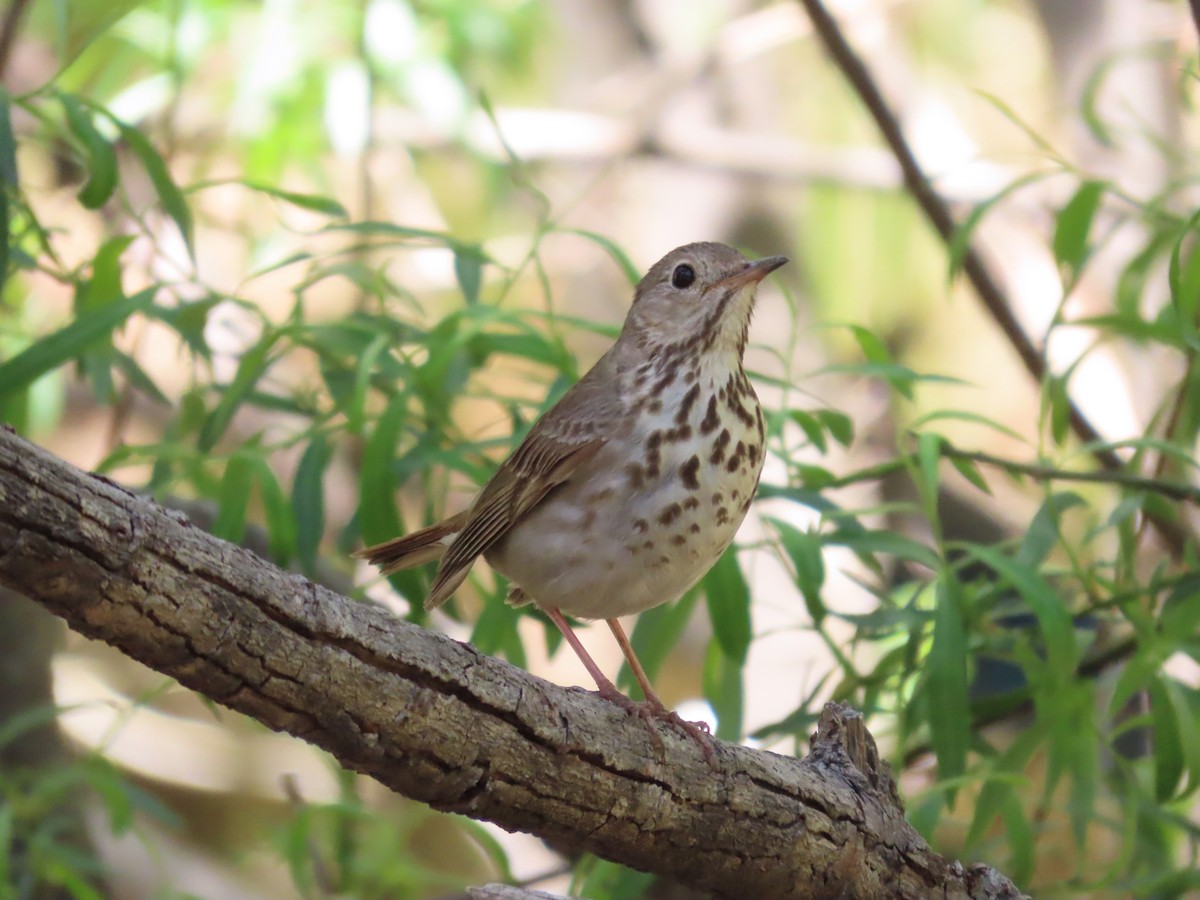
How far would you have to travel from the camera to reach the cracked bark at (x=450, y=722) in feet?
4.88

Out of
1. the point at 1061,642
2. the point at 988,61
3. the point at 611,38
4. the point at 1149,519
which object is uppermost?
the point at 988,61

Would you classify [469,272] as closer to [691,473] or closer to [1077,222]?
[691,473]

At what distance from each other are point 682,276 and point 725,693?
0.92m

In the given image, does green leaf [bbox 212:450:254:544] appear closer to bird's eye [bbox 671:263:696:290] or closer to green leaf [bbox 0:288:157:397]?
green leaf [bbox 0:288:157:397]

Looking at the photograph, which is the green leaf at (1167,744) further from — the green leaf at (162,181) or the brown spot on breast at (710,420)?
the green leaf at (162,181)

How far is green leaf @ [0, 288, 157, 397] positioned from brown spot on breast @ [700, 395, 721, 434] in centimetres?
112

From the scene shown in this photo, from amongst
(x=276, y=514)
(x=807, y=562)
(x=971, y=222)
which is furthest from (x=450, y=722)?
(x=971, y=222)

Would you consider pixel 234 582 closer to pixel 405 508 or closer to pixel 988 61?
pixel 405 508

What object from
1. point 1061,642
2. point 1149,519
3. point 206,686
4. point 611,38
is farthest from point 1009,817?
point 611,38

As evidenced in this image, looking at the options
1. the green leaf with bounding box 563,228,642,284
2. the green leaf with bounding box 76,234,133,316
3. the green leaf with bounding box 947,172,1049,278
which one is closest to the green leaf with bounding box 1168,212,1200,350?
the green leaf with bounding box 947,172,1049,278

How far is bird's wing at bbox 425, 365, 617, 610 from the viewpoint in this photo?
107 inches

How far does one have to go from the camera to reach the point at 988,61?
299 inches

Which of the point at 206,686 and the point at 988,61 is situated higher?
the point at 988,61

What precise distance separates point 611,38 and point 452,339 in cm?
388
